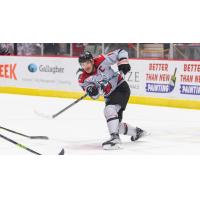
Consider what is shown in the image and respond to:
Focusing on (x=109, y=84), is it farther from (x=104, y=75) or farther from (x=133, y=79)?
(x=133, y=79)

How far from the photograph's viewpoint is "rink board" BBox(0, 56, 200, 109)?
23.4 ft

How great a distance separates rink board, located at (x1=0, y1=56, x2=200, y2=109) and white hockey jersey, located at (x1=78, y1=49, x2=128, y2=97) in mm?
2627

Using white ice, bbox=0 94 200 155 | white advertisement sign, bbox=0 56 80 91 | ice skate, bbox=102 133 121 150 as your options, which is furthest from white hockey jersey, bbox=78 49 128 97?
white advertisement sign, bbox=0 56 80 91

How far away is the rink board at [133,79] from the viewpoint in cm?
712

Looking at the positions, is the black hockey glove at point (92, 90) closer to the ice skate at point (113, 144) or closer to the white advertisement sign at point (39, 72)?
the ice skate at point (113, 144)

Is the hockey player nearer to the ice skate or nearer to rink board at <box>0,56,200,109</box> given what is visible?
the ice skate

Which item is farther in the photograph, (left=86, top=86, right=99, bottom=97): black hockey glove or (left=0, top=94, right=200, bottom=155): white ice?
(left=0, top=94, right=200, bottom=155): white ice

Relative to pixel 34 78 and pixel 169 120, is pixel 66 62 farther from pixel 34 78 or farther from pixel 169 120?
pixel 169 120

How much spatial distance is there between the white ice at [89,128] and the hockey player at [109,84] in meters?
0.21

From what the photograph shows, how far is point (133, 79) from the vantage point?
7.66 metres

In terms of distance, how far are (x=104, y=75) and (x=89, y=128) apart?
4.10 ft

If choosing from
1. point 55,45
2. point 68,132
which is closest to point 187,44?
point 55,45

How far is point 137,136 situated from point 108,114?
52cm

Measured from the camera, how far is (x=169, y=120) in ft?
20.5
